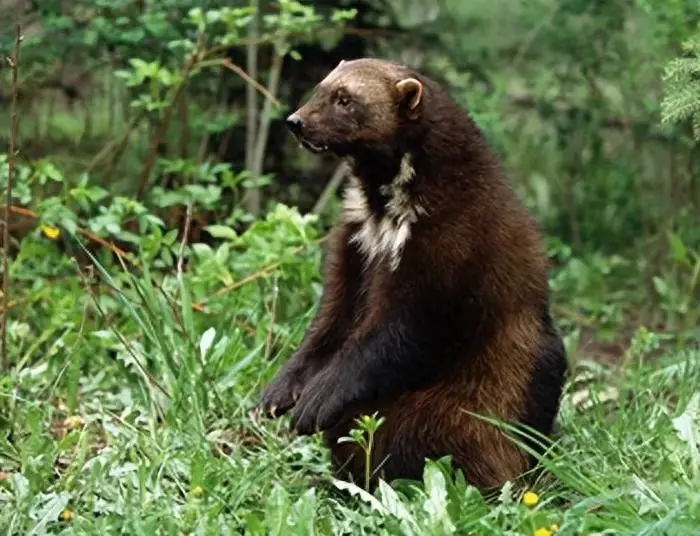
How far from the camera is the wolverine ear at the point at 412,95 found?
4.85 meters

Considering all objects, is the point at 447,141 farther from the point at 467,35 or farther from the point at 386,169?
the point at 467,35

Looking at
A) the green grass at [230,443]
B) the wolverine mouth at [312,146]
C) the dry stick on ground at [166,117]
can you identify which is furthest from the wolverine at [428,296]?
the dry stick on ground at [166,117]

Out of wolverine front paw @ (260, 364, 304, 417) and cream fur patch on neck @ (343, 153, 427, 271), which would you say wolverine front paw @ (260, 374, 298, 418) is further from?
cream fur patch on neck @ (343, 153, 427, 271)

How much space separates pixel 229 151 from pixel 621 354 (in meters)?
2.16

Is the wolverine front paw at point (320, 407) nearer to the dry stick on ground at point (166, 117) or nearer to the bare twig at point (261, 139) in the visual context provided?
the dry stick on ground at point (166, 117)

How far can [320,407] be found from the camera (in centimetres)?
478

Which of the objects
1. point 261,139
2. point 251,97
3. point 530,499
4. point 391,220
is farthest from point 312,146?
point 251,97

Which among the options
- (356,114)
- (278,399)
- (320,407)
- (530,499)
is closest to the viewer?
(530,499)

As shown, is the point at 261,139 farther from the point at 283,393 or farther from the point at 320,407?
the point at 320,407

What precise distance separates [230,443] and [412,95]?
126 centimetres

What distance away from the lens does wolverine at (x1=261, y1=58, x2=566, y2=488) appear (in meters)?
4.70

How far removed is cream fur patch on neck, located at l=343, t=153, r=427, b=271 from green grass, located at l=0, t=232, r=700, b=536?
645 mm

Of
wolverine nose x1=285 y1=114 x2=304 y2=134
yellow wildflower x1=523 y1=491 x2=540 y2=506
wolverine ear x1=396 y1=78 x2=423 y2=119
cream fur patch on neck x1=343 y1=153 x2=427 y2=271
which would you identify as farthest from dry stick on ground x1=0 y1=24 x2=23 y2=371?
yellow wildflower x1=523 y1=491 x2=540 y2=506

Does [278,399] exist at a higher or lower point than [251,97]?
lower
